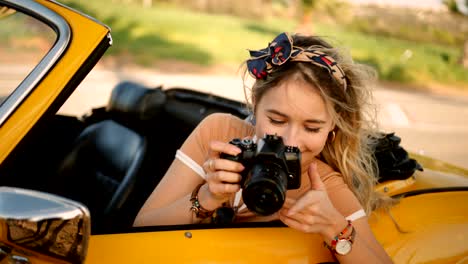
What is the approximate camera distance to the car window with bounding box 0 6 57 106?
4.65 ft

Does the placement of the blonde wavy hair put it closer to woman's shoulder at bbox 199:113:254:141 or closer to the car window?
woman's shoulder at bbox 199:113:254:141

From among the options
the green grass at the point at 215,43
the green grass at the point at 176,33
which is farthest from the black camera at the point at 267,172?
the green grass at the point at 176,33

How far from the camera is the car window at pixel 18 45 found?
4.65ft

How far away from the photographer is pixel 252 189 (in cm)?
121

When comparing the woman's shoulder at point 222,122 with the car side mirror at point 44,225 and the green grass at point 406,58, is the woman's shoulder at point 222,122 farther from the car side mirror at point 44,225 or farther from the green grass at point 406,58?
the green grass at point 406,58

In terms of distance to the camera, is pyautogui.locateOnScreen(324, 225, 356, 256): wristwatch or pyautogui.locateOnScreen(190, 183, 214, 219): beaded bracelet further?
pyautogui.locateOnScreen(190, 183, 214, 219): beaded bracelet

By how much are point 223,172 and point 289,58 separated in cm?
53

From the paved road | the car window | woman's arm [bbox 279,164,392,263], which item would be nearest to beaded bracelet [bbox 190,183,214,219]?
woman's arm [bbox 279,164,392,263]

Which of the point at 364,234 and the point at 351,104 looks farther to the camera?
the point at 351,104

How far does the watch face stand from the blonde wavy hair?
1.03ft

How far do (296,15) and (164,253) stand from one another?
2279 centimetres

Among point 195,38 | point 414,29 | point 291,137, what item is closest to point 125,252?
point 291,137

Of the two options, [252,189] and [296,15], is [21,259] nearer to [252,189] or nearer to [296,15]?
[252,189]

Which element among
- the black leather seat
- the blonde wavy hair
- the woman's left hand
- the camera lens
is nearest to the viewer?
the camera lens
